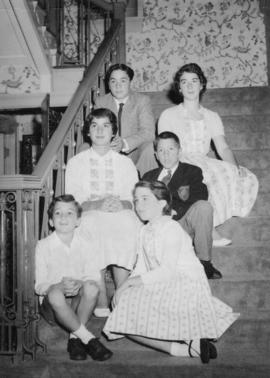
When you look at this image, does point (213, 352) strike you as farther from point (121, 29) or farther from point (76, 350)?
point (121, 29)

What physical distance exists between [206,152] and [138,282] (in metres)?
1.38

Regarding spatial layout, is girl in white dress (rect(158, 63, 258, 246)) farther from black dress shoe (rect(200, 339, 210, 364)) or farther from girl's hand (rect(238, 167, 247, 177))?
black dress shoe (rect(200, 339, 210, 364))

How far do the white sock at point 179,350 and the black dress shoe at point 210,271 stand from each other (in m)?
0.47

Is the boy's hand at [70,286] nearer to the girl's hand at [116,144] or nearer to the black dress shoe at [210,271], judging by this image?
the black dress shoe at [210,271]

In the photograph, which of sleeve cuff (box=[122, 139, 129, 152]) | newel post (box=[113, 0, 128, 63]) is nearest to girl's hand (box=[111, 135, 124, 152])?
sleeve cuff (box=[122, 139, 129, 152])

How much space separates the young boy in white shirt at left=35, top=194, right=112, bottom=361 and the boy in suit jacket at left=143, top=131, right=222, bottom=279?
582mm

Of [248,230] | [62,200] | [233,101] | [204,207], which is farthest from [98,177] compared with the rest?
[233,101]

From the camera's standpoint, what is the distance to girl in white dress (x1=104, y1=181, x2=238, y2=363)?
1.96 m

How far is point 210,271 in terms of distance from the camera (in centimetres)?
235

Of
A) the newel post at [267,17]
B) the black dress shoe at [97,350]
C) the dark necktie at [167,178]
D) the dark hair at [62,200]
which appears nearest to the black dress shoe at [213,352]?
the black dress shoe at [97,350]

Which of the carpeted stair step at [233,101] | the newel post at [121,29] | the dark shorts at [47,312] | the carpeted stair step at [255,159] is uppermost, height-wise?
the newel post at [121,29]

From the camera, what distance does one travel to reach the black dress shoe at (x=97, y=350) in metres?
1.97

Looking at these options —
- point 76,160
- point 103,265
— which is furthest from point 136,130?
point 103,265

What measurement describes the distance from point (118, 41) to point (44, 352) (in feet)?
10.2
